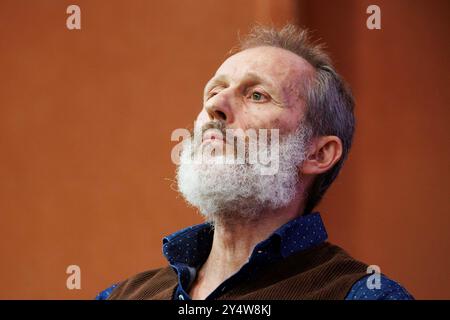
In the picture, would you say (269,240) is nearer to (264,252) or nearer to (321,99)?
(264,252)

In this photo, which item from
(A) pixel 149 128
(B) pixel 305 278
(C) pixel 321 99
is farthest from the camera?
(A) pixel 149 128

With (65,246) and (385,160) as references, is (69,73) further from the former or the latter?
(385,160)

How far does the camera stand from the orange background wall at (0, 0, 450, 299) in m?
2.81

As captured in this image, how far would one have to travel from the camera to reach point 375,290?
1.70 meters

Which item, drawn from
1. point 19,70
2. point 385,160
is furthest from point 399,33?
point 19,70

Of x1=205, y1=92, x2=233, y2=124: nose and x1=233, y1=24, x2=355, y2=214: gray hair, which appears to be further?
x1=233, y1=24, x2=355, y2=214: gray hair

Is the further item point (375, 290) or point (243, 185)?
point (243, 185)

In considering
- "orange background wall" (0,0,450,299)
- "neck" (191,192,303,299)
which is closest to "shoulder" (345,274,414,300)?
"neck" (191,192,303,299)

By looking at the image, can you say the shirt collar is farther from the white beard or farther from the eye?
the eye

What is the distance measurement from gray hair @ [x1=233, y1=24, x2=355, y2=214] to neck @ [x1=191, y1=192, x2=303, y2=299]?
0.57ft

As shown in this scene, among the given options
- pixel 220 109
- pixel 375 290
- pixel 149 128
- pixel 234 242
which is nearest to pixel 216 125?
pixel 220 109

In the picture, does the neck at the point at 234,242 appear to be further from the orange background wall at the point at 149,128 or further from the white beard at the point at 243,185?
the orange background wall at the point at 149,128

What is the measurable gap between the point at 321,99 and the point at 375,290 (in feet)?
2.16

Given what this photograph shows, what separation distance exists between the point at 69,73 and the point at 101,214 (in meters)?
0.61
